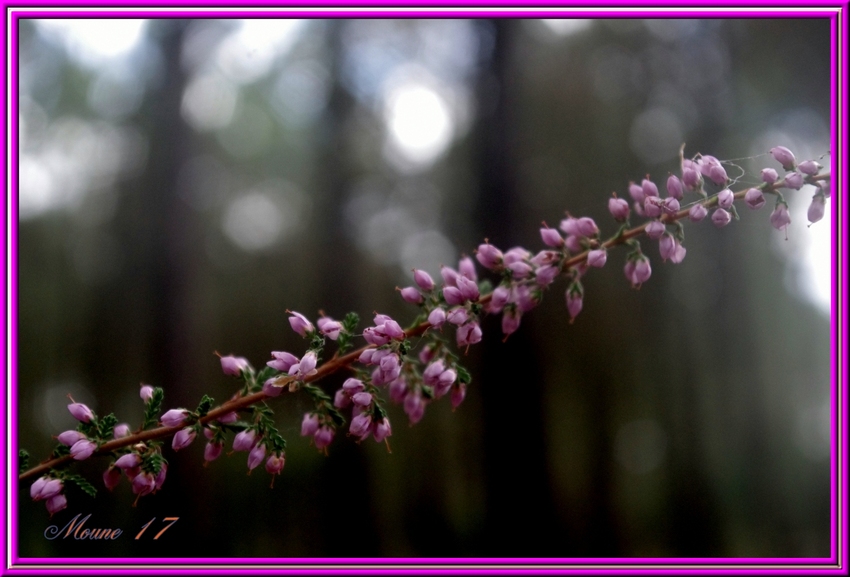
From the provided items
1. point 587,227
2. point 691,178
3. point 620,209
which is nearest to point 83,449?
point 587,227

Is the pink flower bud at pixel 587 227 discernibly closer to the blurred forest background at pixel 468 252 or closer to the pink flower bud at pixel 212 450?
the pink flower bud at pixel 212 450

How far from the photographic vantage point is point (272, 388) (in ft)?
2.99

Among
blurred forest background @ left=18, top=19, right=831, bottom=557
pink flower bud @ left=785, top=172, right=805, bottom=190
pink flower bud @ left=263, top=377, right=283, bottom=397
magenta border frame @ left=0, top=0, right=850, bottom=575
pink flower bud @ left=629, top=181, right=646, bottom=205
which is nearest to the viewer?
pink flower bud @ left=263, top=377, right=283, bottom=397

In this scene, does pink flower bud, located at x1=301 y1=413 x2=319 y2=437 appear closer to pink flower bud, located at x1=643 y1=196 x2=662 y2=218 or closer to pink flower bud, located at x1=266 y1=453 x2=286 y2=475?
pink flower bud, located at x1=266 y1=453 x2=286 y2=475

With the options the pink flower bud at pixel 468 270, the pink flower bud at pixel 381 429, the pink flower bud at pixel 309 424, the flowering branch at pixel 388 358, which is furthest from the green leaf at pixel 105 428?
the pink flower bud at pixel 468 270

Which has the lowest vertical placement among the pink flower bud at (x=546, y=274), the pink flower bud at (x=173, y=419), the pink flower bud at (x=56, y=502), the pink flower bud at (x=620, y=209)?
the pink flower bud at (x=56, y=502)

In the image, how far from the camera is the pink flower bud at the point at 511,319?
109 centimetres

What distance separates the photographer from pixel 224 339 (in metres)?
7.98

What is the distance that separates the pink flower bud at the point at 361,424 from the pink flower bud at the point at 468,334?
226 millimetres

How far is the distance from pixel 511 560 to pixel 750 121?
5.09 metres

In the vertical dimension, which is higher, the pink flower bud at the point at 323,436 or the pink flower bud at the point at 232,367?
the pink flower bud at the point at 232,367

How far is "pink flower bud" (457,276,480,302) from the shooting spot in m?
1.02

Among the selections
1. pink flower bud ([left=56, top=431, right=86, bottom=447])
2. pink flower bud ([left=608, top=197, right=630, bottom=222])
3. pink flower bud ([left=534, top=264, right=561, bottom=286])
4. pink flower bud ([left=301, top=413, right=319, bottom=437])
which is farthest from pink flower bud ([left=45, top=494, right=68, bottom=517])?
pink flower bud ([left=608, top=197, right=630, bottom=222])
